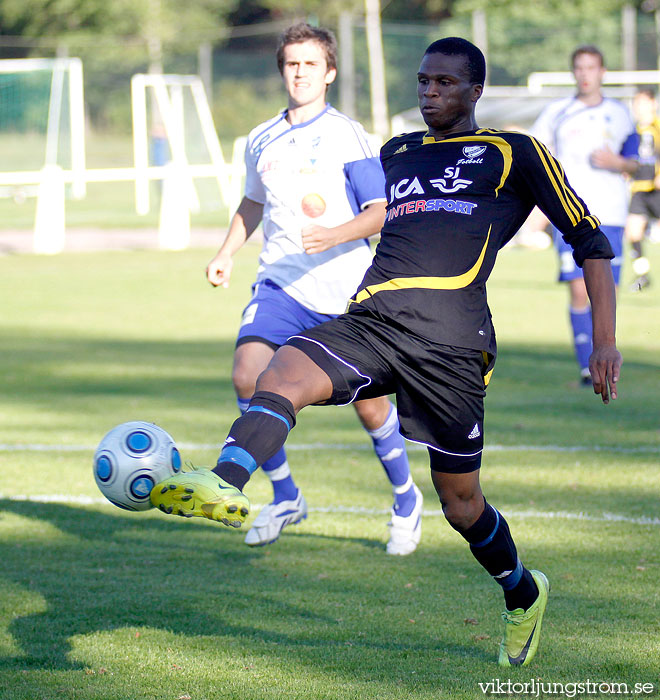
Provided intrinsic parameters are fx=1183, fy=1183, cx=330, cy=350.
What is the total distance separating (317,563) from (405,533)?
0.45 meters

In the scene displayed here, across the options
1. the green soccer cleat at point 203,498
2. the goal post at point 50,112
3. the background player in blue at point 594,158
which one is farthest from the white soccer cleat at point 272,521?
the goal post at point 50,112

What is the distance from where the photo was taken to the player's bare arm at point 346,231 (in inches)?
191

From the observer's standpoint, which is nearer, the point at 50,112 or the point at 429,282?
the point at 429,282

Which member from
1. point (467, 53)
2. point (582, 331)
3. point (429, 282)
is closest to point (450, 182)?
point (429, 282)

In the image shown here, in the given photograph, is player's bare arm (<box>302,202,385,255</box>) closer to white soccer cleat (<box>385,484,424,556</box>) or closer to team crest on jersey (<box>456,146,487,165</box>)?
team crest on jersey (<box>456,146,487,165</box>)

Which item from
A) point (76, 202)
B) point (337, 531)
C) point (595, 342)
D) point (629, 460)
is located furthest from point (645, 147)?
point (76, 202)

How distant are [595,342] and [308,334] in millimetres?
968

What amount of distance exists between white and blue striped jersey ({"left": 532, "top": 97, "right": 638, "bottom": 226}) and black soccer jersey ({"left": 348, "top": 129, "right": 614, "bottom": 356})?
592 cm

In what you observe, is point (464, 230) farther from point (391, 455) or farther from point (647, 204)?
point (647, 204)

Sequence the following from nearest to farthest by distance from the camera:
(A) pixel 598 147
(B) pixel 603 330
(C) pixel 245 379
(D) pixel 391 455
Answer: (B) pixel 603 330, (C) pixel 245 379, (D) pixel 391 455, (A) pixel 598 147

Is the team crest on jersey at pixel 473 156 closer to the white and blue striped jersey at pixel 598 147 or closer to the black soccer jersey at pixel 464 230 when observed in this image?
the black soccer jersey at pixel 464 230

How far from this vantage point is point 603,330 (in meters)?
3.94

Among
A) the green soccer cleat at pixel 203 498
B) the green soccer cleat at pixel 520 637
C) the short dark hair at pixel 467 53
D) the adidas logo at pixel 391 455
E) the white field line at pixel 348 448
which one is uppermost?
the short dark hair at pixel 467 53

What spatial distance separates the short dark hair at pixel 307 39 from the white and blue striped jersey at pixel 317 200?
0.95 feet
